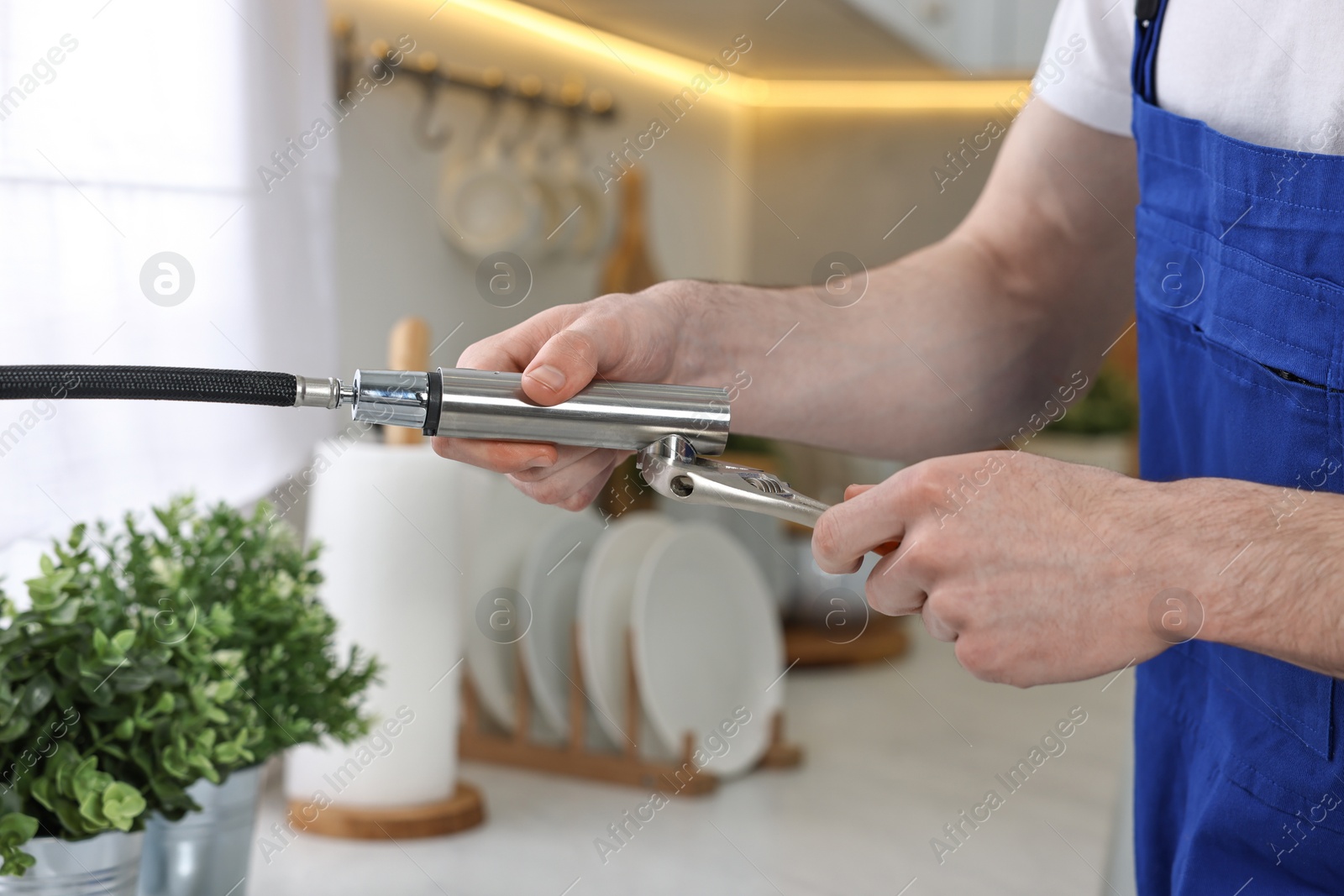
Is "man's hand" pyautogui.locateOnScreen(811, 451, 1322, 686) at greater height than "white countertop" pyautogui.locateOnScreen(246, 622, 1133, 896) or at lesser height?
greater

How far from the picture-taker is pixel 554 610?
3.80 ft

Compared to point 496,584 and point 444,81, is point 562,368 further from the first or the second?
point 444,81

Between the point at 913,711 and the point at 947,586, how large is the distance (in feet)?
3.59

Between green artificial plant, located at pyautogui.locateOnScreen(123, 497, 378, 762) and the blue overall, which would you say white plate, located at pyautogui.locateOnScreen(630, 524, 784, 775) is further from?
the blue overall

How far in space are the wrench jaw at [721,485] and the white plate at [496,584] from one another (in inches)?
28.7

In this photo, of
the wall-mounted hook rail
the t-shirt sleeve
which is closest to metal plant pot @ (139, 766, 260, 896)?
the t-shirt sleeve

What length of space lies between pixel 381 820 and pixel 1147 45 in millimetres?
779

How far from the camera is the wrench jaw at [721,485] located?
413mm

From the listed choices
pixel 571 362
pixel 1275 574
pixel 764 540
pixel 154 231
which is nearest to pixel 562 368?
pixel 571 362

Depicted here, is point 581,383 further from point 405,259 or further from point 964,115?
point 964,115

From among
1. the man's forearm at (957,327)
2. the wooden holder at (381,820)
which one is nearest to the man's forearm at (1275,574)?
the man's forearm at (957,327)

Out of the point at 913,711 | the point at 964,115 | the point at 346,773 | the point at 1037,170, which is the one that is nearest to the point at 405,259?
the point at 346,773

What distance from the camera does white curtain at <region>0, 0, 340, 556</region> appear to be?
2.45ft

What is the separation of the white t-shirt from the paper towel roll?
0.61 metres
